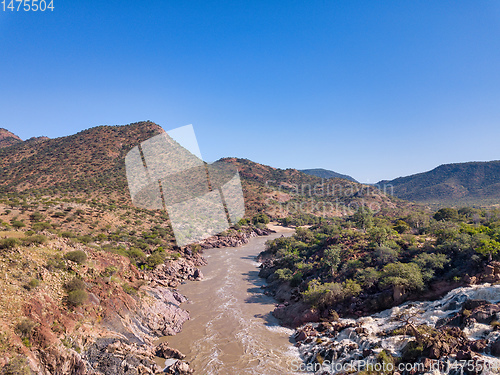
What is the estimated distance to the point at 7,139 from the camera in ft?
416

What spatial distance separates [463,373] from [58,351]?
16646 mm

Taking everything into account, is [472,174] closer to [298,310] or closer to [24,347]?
[298,310]

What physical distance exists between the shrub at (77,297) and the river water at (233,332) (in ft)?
20.1

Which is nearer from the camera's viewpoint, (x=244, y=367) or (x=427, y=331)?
(x=427, y=331)

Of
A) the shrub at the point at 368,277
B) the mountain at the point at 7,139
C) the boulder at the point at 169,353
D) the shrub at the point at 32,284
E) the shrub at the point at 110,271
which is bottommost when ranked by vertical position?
the boulder at the point at 169,353

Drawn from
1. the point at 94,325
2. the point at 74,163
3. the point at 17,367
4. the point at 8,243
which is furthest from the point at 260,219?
the point at 17,367

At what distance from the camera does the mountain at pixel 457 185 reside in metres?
123

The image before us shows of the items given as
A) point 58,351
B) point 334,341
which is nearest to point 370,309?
point 334,341

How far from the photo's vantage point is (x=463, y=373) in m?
9.38

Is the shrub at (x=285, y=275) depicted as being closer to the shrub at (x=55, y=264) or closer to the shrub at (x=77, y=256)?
the shrub at (x=77, y=256)

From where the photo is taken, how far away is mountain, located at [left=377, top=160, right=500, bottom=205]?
122769 millimetres

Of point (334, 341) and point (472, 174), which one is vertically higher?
point (472, 174)
